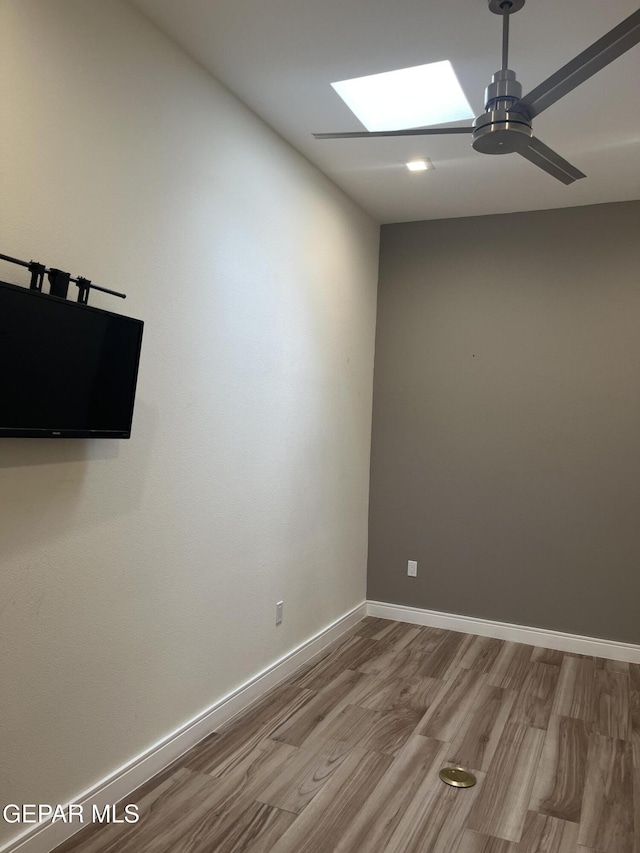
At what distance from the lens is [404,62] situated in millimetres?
2492

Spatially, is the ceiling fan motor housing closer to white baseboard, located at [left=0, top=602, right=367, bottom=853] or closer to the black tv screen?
the black tv screen

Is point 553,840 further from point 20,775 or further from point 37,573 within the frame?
point 37,573

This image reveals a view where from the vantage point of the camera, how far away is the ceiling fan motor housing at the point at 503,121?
1820 millimetres

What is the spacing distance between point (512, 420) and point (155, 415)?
2.59 meters

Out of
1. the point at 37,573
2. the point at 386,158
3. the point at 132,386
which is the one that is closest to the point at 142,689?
the point at 37,573

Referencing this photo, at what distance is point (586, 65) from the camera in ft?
5.13

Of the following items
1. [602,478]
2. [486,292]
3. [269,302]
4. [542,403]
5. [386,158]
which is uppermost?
[386,158]

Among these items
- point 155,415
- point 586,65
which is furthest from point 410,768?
point 586,65

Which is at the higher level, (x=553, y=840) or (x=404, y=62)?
(x=404, y=62)

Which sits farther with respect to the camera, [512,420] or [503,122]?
[512,420]

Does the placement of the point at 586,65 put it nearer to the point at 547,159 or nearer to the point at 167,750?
the point at 547,159

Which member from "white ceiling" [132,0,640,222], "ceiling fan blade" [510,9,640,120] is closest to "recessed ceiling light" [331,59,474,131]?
"white ceiling" [132,0,640,222]

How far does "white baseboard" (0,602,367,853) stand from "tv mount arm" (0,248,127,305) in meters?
1.63

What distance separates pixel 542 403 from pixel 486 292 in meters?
0.85
